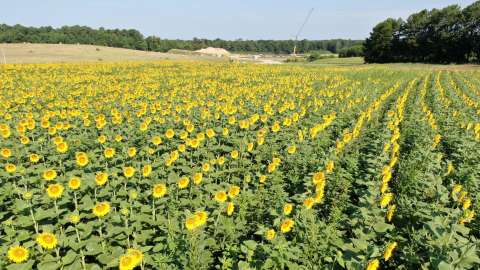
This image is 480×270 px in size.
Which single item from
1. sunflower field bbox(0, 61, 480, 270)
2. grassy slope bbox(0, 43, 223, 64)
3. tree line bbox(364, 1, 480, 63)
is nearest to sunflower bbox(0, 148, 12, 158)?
sunflower field bbox(0, 61, 480, 270)

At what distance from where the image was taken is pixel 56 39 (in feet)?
289

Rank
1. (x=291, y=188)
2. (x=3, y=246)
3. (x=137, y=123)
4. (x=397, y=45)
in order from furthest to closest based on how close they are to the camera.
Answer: (x=397, y=45), (x=137, y=123), (x=291, y=188), (x=3, y=246)

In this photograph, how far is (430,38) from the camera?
71.8 meters

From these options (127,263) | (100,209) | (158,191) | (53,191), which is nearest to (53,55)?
(53,191)

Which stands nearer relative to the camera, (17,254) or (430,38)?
(17,254)

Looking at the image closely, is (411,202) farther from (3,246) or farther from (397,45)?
(397,45)

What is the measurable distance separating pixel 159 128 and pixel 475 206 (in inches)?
256

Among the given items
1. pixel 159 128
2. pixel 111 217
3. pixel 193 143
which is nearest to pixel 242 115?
pixel 159 128

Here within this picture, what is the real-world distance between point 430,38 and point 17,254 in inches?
3323

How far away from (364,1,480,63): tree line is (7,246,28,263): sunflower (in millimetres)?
78916

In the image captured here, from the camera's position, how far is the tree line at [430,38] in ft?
221

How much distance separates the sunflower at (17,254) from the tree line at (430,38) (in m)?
78.9

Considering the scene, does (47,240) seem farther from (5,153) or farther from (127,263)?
(5,153)

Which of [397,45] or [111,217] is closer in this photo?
[111,217]
